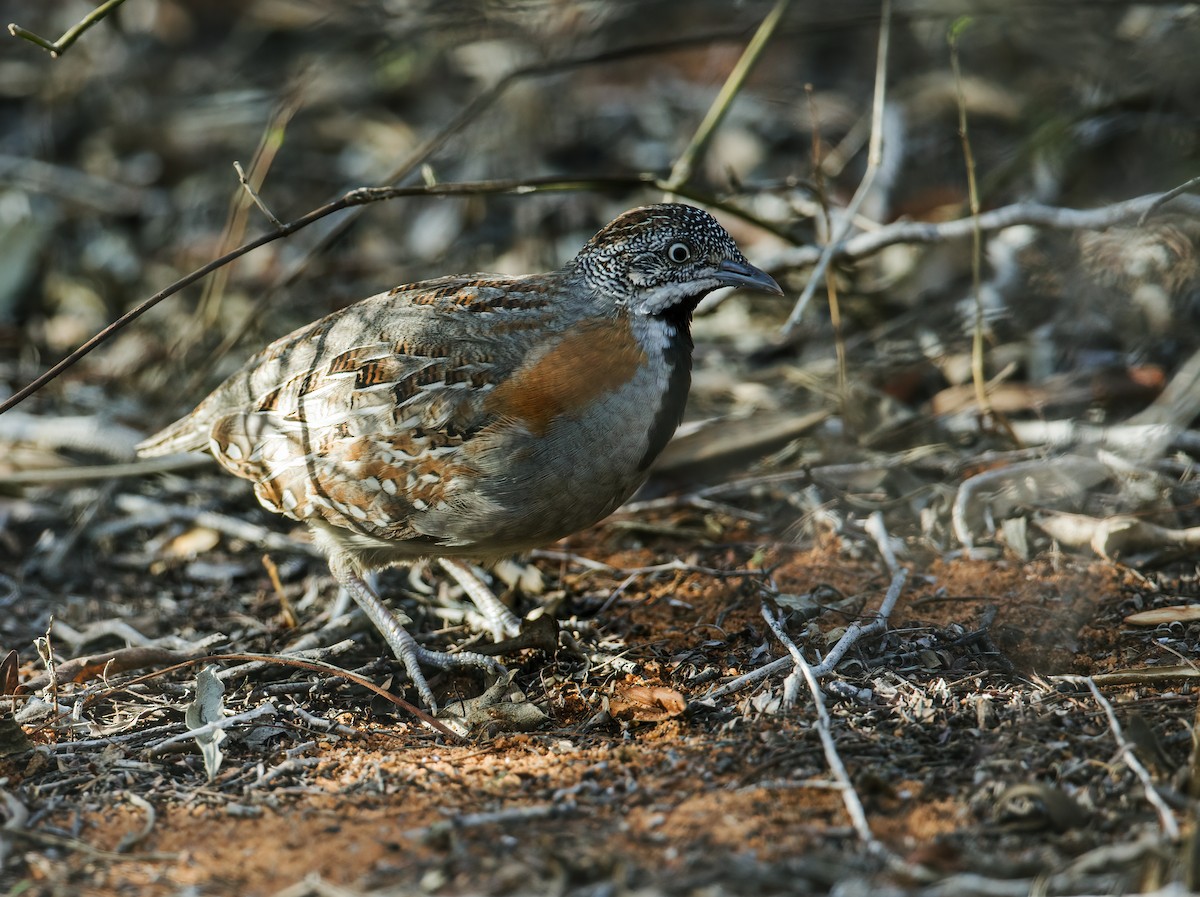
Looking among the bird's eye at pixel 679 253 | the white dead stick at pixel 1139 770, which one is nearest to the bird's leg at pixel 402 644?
the bird's eye at pixel 679 253

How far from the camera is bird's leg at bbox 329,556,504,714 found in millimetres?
5316

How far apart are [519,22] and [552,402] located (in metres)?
5.34

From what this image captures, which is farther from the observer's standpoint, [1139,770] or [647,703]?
[647,703]

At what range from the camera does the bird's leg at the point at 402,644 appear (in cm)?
532

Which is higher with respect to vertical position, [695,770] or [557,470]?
[557,470]

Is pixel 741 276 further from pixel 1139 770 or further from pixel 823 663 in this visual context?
pixel 1139 770

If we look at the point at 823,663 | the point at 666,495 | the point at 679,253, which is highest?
the point at 679,253

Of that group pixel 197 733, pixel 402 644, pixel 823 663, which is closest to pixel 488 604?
pixel 402 644

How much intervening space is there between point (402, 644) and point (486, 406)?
3.93 feet

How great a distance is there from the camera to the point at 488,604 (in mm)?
5914

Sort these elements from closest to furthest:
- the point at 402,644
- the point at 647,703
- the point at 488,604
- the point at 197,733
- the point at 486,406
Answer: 1. the point at 197,733
2. the point at 647,703
3. the point at 486,406
4. the point at 402,644
5. the point at 488,604

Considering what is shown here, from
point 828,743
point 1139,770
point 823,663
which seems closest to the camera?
point 1139,770

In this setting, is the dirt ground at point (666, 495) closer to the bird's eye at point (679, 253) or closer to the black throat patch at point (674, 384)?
the black throat patch at point (674, 384)

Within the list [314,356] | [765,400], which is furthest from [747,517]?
[314,356]
